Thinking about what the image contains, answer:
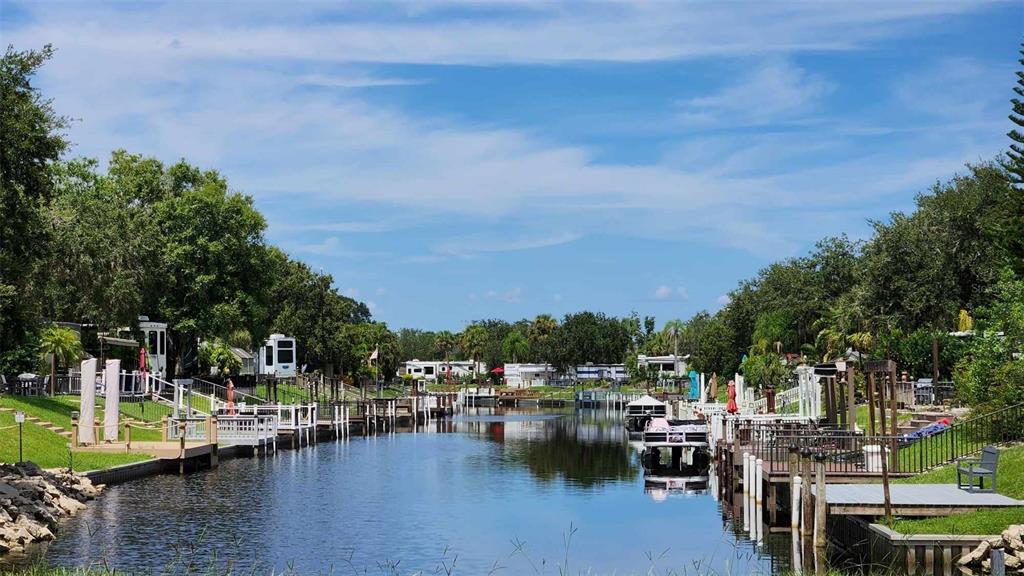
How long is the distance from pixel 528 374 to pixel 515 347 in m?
18.2

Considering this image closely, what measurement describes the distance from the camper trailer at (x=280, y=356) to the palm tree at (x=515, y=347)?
333 ft

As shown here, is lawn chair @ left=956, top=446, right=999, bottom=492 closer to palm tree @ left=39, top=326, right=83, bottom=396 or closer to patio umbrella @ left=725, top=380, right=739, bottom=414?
patio umbrella @ left=725, top=380, right=739, bottom=414

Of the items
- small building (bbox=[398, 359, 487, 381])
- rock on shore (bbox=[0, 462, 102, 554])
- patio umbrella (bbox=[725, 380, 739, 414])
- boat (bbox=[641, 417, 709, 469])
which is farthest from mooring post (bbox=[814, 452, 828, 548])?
small building (bbox=[398, 359, 487, 381])

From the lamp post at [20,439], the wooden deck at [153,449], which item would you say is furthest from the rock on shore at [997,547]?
the wooden deck at [153,449]

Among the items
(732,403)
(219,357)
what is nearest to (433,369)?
(219,357)

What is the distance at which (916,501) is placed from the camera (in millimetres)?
23938

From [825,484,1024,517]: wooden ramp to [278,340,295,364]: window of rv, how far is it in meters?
64.9

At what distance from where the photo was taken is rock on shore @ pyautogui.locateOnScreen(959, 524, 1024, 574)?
20.0 metres

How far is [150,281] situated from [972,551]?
2110 inches

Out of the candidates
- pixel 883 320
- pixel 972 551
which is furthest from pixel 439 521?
pixel 883 320

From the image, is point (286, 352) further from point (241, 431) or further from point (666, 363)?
point (666, 363)

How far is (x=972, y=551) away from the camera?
20641 millimetres

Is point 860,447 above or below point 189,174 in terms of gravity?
below

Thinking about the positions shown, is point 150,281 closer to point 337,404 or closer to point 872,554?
point 337,404
